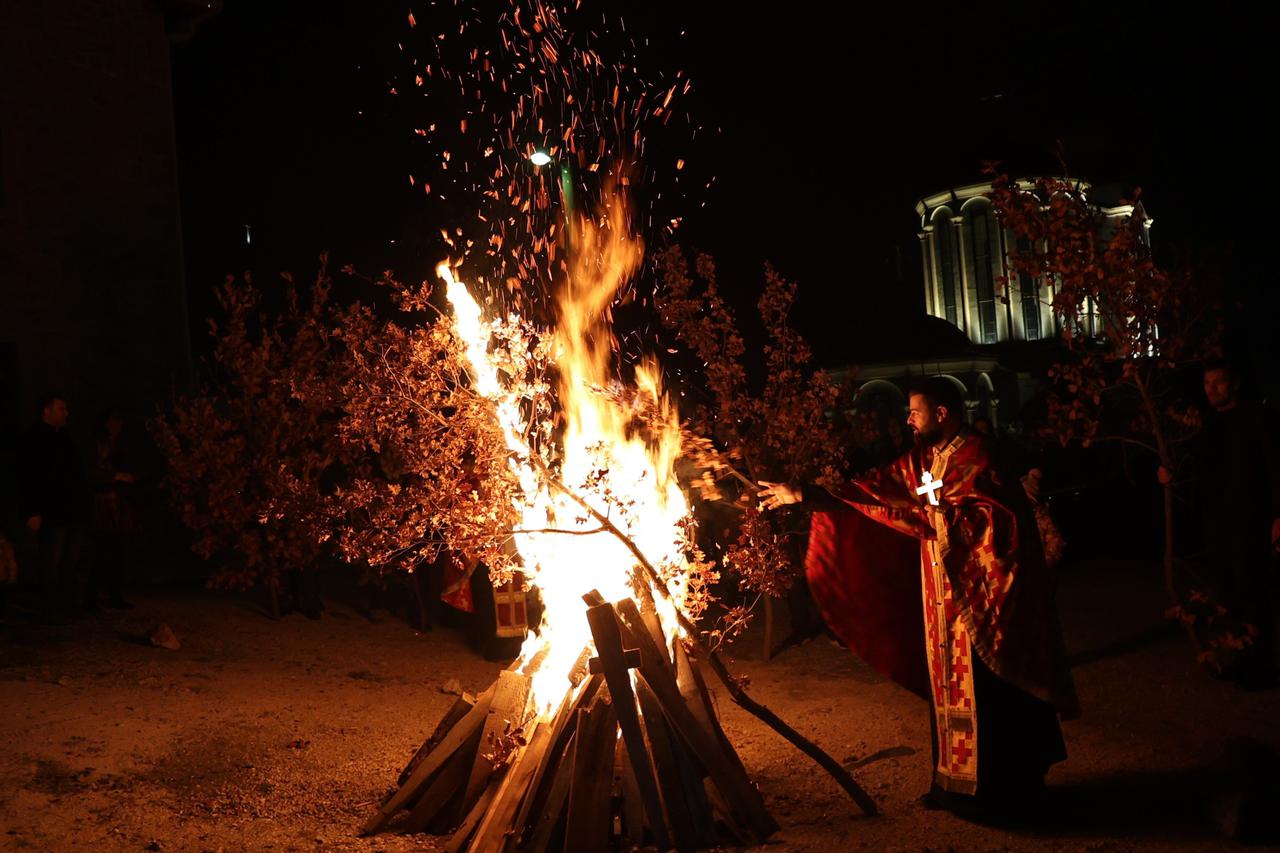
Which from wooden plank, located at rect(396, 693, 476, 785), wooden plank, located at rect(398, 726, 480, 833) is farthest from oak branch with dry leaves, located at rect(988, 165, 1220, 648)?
wooden plank, located at rect(398, 726, 480, 833)

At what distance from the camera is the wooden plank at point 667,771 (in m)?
5.32

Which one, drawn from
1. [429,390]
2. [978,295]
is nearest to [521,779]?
[429,390]

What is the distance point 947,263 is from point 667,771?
40.5m

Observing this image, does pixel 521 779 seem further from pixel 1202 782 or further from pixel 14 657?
pixel 14 657

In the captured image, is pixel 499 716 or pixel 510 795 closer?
pixel 510 795

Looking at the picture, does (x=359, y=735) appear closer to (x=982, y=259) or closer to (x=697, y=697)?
(x=697, y=697)

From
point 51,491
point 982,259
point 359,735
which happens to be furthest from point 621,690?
point 982,259

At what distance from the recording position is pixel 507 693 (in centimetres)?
602

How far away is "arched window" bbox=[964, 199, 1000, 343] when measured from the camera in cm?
4238

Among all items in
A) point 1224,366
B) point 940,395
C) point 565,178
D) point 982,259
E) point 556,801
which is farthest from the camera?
point 982,259

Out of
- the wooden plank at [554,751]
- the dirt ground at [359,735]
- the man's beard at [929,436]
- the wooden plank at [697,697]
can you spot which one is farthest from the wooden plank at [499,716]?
the man's beard at [929,436]

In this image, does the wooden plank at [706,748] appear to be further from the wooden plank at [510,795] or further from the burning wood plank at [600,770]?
the wooden plank at [510,795]

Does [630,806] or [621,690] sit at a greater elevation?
[621,690]

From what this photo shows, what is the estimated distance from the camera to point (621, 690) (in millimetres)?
5426
